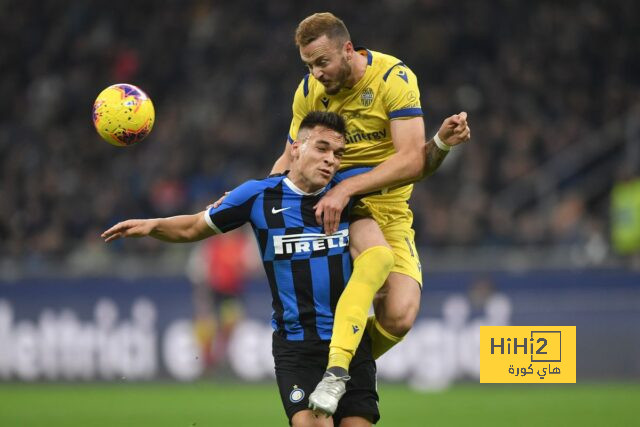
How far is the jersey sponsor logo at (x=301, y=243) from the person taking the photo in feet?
21.4

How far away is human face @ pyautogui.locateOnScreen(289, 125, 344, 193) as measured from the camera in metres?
6.46

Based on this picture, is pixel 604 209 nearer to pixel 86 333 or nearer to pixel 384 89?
pixel 86 333

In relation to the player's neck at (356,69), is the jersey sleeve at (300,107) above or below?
below

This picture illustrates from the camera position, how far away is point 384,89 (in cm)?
711

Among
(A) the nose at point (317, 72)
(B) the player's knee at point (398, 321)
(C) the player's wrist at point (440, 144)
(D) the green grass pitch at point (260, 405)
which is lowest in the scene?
(D) the green grass pitch at point (260, 405)

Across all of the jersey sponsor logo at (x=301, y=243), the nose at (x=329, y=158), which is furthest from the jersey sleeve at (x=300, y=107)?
the jersey sponsor logo at (x=301, y=243)

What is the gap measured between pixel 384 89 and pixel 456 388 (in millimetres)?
8458

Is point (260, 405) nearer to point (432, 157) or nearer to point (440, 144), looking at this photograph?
point (432, 157)

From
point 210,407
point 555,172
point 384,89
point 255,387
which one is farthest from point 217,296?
point 384,89

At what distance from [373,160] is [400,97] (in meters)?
0.46

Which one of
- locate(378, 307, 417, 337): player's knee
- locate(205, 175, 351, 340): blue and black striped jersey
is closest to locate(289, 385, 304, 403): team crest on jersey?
locate(205, 175, 351, 340): blue and black striped jersey

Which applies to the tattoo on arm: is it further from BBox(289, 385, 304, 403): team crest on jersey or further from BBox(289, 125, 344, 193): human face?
BBox(289, 385, 304, 403): team crest on jersey

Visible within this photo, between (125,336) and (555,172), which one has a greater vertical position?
(555,172)

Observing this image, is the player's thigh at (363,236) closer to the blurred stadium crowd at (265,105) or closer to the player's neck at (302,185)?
the player's neck at (302,185)
